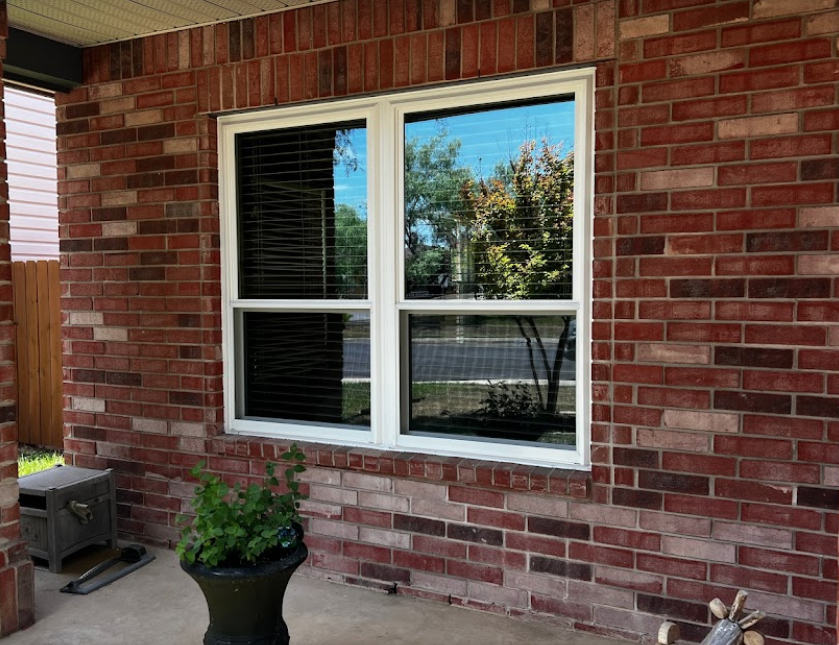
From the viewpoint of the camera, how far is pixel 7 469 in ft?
9.57

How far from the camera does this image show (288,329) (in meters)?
3.70

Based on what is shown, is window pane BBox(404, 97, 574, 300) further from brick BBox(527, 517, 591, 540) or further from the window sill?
brick BBox(527, 517, 591, 540)

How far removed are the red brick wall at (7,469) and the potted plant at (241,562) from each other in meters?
0.95

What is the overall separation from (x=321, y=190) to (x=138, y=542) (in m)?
2.29

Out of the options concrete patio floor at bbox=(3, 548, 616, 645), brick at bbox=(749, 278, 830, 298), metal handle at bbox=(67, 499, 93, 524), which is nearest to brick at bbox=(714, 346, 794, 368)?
brick at bbox=(749, 278, 830, 298)

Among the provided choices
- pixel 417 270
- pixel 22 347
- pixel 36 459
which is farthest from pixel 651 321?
pixel 22 347

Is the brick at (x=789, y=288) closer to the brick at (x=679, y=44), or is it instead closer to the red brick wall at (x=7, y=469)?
the brick at (x=679, y=44)

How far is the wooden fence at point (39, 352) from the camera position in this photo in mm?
6438

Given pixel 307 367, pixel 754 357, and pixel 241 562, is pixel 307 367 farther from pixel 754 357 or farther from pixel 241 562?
pixel 754 357

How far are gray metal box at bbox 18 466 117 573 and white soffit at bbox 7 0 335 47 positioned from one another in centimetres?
237

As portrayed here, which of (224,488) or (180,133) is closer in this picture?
(224,488)

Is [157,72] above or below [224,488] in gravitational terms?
above

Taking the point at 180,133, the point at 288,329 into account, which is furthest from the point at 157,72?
the point at 288,329

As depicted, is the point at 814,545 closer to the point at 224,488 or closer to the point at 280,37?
the point at 224,488
